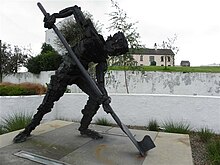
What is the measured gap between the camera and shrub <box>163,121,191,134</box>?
5.64 m

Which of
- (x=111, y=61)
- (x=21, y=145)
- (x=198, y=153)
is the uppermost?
(x=111, y=61)

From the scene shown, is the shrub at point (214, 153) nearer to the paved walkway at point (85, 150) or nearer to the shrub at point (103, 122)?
the paved walkway at point (85, 150)

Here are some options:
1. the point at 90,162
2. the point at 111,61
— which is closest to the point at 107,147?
the point at 90,162

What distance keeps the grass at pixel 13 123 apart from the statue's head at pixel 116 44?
325cm

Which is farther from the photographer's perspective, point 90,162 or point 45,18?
point 45,18

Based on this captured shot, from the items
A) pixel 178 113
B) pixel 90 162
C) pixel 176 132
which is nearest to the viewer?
pixel 90 162

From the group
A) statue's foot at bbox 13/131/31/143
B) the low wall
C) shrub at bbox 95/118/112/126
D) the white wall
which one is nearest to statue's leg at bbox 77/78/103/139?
statue's foot at bbox 13/131/31/143

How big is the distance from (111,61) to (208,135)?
6.39 meters

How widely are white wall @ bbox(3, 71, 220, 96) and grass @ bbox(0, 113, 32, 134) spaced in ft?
17.0

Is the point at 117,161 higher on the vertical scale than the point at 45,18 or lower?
lower

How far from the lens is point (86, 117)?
15.3 ft

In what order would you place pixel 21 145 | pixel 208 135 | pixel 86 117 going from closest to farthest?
1. pixel 21 145
2. pixel 86 117
3. pixel 208 135

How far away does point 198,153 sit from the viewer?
436 centimetres

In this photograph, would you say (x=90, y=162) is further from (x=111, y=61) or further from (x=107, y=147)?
(x=111, y=61)
